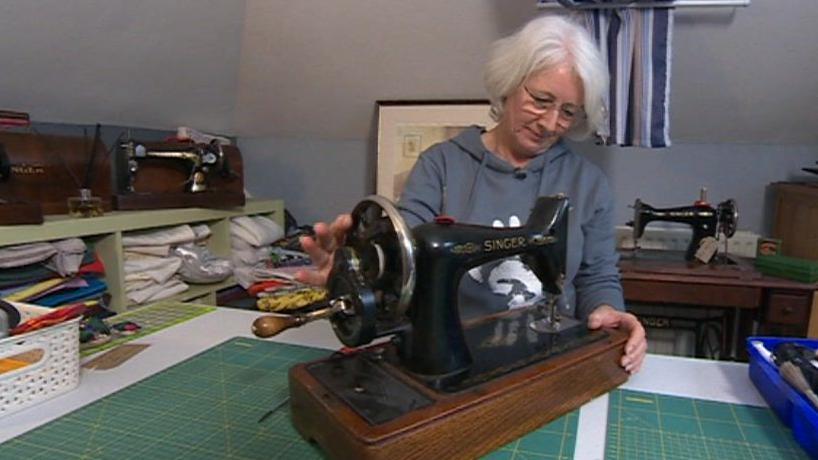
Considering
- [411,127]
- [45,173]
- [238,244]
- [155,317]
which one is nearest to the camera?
[155,317]

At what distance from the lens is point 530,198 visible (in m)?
1.28

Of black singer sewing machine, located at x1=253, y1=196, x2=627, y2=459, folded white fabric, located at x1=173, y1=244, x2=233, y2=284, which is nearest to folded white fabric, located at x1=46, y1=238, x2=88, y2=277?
folded white fabric, located at x1=173, y1=244, x2=233, y2=284

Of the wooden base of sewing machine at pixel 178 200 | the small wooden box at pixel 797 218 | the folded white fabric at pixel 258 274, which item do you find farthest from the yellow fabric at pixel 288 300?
the small wooden box at pixel 797 218

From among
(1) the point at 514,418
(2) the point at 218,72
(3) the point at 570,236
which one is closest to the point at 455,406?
(1) the point at 514,418

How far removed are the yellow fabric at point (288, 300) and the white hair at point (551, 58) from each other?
0.95 m

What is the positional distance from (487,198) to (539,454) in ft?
2.21

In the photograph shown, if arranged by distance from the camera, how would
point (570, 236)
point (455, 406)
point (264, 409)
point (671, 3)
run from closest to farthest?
1. point (455, 406)
2. point (264, 409)
3. point (570, 236)
4. point (671, 3)

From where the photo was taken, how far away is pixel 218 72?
2361mm

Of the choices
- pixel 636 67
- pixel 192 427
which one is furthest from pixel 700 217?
pixel 192 427

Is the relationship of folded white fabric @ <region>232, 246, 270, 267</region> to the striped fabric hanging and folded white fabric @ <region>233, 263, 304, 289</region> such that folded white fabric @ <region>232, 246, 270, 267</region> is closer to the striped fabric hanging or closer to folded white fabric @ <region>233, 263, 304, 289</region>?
folded white fabric @ <region>233, 263, 304, 289</region>

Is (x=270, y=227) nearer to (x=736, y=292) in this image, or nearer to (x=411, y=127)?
(x=411, y=127)

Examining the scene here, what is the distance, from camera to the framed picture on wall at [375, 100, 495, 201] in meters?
2.33

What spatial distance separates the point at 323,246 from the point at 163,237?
128 centimetres

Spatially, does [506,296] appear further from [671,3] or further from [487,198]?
[671,3]
